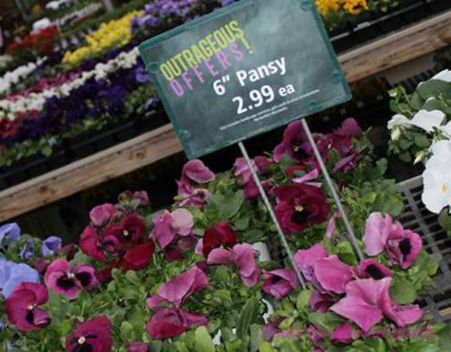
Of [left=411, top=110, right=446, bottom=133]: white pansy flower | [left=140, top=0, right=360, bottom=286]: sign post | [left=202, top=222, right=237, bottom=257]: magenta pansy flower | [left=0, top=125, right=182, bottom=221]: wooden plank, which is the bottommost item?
[left=0, top=125, right=182, bottom=221]: wooden plank

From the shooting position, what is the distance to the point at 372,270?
1.13m

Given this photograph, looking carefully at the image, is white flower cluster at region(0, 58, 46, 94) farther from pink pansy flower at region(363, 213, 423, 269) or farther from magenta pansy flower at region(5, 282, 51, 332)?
pink pansy flower at region(363, 213, 423, 269)

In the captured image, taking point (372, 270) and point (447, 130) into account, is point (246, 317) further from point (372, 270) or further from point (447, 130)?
point (447, 130)

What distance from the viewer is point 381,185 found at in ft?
5.27

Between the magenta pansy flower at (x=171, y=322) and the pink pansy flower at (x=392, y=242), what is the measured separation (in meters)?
0.33

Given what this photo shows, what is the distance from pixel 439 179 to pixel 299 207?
10.5 inches

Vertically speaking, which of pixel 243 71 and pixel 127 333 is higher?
pixel 243 71

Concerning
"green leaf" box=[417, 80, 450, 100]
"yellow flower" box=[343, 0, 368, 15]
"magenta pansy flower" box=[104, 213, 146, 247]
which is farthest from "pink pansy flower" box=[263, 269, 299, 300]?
"yellow flower" box=[343, 0, 368, 15]

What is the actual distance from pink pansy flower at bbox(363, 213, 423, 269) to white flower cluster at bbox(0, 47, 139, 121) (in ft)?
8.88

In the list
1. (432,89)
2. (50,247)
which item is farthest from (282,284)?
(50,247)

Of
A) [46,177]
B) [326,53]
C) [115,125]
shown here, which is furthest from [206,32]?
[115,125]

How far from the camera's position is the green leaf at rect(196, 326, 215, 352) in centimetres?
116

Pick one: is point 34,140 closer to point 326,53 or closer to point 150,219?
point 150,219

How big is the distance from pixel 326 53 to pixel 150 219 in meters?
0.74
